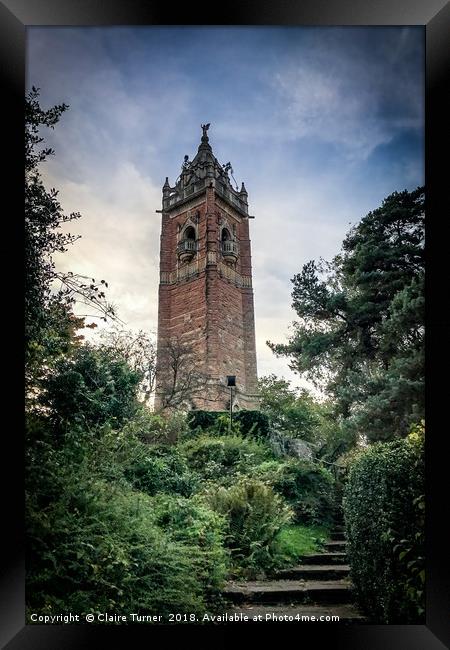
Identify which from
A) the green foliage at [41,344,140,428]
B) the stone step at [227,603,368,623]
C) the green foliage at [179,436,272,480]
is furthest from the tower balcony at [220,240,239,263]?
the stone step at [227,603,368,623]

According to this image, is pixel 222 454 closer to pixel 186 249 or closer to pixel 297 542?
pixel 297 542

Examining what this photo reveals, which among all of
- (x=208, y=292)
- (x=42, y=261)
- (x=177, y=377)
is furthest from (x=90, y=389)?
(x=208, y=292)

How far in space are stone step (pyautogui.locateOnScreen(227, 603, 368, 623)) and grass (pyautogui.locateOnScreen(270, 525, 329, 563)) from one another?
0.91 metres

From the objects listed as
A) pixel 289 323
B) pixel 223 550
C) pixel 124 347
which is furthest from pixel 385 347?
pixel 124 347

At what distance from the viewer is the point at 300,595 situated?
3.73 metres

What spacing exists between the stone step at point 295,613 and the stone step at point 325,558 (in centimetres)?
76

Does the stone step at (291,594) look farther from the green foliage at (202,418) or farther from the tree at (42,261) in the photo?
the green foliage at (202,418)

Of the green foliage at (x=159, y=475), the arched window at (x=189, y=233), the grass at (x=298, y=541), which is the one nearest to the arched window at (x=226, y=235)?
the arched window at (x=189, y=233)

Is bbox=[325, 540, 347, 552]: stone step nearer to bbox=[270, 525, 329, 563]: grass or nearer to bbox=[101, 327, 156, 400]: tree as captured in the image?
bbox=[270, 525, 329, 563]: grass

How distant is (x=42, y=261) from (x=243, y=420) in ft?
15.0

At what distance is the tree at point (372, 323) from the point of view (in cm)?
453
